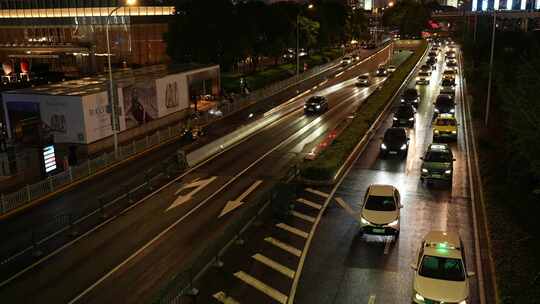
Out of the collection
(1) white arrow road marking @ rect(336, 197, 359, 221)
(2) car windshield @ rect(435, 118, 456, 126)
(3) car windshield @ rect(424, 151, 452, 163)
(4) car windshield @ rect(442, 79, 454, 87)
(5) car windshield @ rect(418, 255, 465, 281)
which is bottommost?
(1) white arrow road marking @ rect(336, 197, 359, 221)

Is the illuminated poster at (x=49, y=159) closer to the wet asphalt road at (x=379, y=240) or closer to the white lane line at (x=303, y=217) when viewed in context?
the white lane line at (x=303, y=217)

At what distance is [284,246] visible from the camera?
20906mm

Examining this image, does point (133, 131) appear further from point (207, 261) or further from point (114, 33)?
point (114, 33)

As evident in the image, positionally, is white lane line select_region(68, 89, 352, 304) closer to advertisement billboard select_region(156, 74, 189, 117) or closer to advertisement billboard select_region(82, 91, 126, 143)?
advertisement billboard select_region(82, 91, 126, 143)

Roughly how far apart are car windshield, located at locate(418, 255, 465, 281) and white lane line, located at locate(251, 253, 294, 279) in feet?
15.2

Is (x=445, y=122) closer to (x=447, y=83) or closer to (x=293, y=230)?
(x=293, y=230)

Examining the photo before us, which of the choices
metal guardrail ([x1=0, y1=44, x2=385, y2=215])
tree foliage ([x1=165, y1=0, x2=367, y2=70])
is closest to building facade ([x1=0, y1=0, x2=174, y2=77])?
tree foliage ([x1=165, y1=0, x2=367, y2=70])

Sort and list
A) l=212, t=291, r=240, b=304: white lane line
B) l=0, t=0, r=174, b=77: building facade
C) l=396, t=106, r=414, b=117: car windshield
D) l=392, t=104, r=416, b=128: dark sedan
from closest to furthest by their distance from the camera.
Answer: l=212, t=291, r=240, b=304: white lane line → l=392, t=104, r=416, b=128: dark sedan → l=396, t=106, r=414, b=117: car windshield → l=0, t=0, r=174, b=77: building facade

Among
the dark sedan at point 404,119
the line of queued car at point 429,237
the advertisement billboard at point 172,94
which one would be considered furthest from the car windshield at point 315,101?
the line of queued car at point 429,237

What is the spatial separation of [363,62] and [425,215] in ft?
285

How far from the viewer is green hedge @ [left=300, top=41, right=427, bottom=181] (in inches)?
1144

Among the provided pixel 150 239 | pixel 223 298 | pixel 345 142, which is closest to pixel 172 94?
pixel 345 142

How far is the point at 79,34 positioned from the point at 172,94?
4587 cm

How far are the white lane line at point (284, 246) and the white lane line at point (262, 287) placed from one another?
264cm
